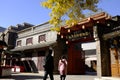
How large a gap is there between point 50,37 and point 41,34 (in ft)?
7.83

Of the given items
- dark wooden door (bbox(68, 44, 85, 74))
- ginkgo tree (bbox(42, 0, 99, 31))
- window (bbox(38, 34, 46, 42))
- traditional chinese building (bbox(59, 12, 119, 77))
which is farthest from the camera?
window (bbox(38, 34, 46, 42))

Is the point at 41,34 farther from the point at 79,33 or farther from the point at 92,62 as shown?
the point at 92,62

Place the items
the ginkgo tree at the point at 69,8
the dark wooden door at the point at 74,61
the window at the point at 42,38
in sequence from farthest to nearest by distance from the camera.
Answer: the window at the point at 42,38 → the dark wooden door at the point at 74,61 → the ginkgo tree at the point at 69,8

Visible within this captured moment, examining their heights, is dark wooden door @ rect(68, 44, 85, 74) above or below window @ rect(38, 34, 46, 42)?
→ below

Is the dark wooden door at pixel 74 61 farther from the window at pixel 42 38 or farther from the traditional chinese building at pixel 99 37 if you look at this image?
the window at pixel 42 38

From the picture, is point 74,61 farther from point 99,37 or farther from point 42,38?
point 99,37

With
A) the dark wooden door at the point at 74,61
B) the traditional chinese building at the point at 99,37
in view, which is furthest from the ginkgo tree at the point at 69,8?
the dark wooden door at the point at 74,61

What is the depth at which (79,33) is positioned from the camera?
2105 centimetres

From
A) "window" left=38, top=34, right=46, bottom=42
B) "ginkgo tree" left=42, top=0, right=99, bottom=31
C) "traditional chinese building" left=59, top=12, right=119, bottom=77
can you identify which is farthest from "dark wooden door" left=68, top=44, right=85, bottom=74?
"ginkgo tree" left=42, top=0, right=99, bottom=31

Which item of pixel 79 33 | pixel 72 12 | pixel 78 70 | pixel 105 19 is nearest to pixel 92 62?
pixel 78 70

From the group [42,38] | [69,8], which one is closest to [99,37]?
[69,8]

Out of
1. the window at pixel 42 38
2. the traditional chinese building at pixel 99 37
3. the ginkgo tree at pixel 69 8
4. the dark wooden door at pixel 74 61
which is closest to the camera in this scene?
the ginkgo tree at pixel 69 8

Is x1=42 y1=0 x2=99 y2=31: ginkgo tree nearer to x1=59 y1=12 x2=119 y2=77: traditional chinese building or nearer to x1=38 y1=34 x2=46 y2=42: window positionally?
x1=59 y1=12 x2=119 y2=77: traditional chinese building

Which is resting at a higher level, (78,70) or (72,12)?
(72,12)
